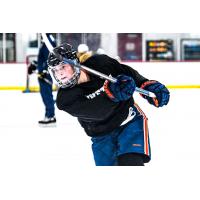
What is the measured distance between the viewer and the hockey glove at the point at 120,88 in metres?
1.88

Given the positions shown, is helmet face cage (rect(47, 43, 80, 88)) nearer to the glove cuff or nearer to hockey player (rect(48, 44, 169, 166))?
hockey player (rect(48, 44, 169, 166))

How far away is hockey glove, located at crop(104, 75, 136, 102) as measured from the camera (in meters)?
1.88

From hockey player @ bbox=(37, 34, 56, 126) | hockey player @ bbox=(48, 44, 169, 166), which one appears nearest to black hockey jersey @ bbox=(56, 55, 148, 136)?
hockey player @ bbox=(48, 44, 169, 166)

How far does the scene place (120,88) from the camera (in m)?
1.87

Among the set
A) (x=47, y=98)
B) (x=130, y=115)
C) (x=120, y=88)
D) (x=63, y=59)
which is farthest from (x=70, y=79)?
(x=47, y=98)

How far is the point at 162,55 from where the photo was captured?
10406 millimetres

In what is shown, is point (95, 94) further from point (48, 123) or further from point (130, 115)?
point (48, 123)

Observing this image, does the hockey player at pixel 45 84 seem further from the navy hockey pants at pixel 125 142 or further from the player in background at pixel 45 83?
the navy hockey pants at pixel 125 142

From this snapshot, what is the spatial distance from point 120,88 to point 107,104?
12 centimetres

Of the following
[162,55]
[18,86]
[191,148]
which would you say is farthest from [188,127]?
[162,55]

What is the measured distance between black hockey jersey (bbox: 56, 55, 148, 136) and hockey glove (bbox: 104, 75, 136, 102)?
69 millimetres

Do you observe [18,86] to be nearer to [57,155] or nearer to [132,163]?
[57,155]

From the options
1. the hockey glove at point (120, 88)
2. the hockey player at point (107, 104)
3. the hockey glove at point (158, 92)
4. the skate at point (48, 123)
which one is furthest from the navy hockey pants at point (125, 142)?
the skate at point (48, 123)

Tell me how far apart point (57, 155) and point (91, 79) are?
1.11 meters
